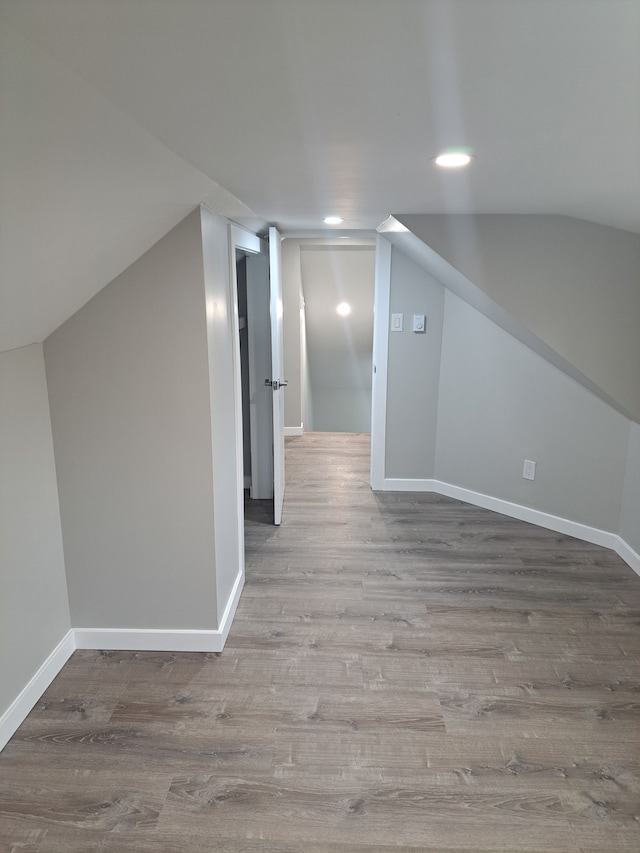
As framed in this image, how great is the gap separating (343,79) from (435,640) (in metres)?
2.23

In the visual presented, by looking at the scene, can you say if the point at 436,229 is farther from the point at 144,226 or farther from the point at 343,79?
the point at 343,79

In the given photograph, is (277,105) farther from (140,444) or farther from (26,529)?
(26,529)

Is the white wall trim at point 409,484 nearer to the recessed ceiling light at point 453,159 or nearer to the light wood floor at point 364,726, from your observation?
the light wood floor at point 364,726

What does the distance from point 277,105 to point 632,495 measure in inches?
113

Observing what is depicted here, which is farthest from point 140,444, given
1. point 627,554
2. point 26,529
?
point 627,554

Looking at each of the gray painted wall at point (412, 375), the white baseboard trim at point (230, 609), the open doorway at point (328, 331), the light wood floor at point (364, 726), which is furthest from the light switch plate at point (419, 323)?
the white baseboard trim at point (230, 609)

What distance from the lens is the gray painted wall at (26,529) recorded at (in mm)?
1953

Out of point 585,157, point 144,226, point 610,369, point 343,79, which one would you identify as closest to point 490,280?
point 610,369

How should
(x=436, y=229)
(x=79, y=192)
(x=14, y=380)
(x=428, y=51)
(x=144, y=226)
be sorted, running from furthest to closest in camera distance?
(x=436, y=229) < (x=14, y=380) < (x=144, y=226) < (x=79, y=192) < (x=428, y=51)

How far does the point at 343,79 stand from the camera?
0.96 m

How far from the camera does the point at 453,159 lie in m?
1.47

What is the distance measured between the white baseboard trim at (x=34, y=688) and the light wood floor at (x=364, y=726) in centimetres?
4

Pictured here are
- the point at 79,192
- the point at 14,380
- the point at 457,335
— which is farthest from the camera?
the point at 457,335

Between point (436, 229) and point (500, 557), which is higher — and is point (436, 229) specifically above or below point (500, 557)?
above
